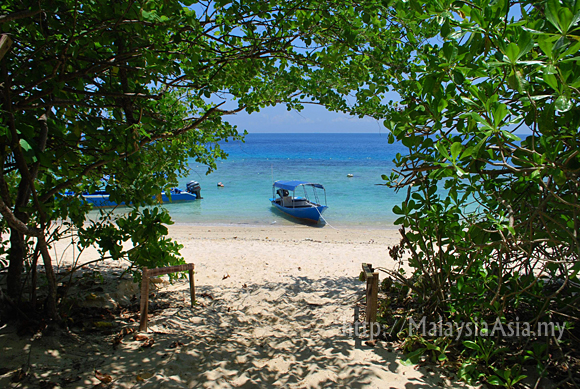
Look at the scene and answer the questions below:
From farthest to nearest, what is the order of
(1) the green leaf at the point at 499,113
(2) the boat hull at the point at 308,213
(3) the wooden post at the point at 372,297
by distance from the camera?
(2) the boat hull at the point at 308,213 < (3) the wooden post at the point at 372,297 < (1) the green leaf at the point at 499,113

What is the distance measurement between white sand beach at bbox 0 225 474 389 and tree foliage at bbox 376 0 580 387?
2.88ft

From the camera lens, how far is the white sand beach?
2896 mm

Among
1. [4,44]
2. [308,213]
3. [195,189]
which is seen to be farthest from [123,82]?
[195,189]

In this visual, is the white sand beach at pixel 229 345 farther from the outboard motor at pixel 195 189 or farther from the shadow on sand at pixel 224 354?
the outboard motor at pixel 195 189

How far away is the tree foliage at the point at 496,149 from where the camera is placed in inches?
78.3

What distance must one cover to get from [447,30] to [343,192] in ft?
81.8

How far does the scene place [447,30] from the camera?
92.2 inches

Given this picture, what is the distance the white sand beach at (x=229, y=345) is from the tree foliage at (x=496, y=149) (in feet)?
2.88

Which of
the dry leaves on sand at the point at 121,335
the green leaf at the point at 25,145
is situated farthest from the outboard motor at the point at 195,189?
the green leaf at the point at 25,145

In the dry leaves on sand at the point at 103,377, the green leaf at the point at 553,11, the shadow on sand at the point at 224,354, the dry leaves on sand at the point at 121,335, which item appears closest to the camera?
the green leaf at the point at 553,11

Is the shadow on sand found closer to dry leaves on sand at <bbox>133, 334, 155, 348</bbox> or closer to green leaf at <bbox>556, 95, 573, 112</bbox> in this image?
dry leaves on sand at <bbox>133, 334, 155, 348</bbox>

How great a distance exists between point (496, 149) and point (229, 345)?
2.98 m

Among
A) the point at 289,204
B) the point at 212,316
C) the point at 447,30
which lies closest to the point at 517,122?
the point at 447,30

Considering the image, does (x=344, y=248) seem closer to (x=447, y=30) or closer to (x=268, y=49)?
(x=268, y=49)
